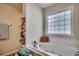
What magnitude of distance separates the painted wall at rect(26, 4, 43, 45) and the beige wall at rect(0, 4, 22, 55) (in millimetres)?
124

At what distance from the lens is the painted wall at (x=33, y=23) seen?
1608 mm

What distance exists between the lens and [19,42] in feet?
5.16

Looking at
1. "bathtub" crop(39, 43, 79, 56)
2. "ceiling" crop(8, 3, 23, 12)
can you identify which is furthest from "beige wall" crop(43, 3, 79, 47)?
"ceiling" crop(8, 3, 23, 12)

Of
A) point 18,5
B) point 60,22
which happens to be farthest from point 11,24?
point 60,22

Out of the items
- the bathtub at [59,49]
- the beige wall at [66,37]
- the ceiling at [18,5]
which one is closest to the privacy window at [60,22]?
the beige wall at [66,37]

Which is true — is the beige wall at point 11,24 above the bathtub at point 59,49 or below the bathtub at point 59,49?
above

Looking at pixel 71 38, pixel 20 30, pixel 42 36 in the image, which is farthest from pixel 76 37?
pixel 20 30

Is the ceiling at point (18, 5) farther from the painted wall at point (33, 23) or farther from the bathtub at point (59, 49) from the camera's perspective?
the bathtub at point (59, 49)

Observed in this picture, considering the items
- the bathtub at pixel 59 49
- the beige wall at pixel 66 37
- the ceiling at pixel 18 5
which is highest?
the ceiling at pixel 18 5

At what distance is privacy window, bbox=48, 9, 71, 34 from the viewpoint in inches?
59.9

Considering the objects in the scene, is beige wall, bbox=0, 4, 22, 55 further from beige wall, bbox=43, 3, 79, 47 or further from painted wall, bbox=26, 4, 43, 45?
beige wall, bbox=43, 3, 79, 47

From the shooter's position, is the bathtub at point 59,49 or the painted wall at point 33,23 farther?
the painted wall at point 33,23

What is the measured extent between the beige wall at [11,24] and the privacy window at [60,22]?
1.41 ft

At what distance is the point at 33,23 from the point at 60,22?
0.36 m
